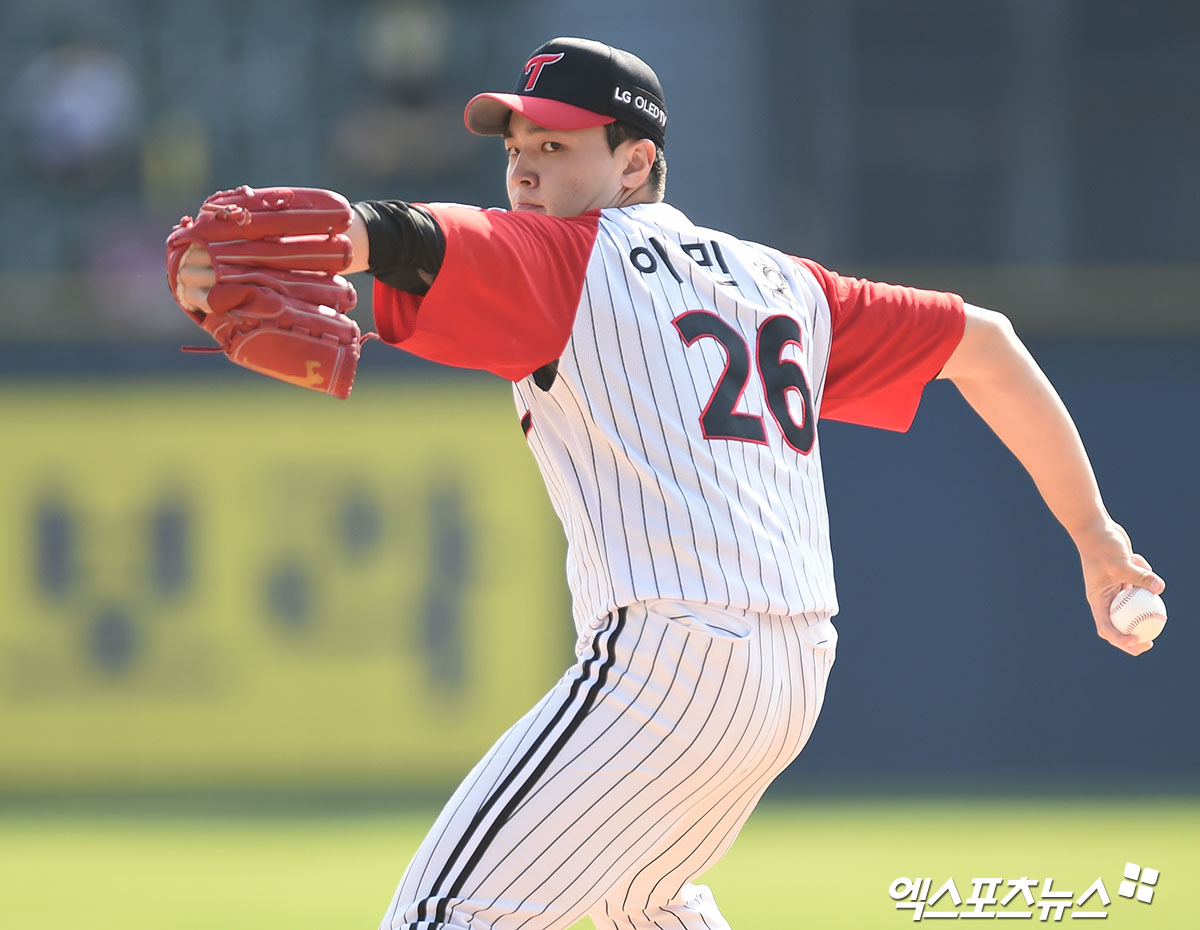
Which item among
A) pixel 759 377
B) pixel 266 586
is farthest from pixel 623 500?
pixel 266 586

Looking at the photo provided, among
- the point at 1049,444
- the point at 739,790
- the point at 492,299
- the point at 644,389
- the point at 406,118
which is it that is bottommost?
the point at 739,790

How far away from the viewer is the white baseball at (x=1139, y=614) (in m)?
3.01

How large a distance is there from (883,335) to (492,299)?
2.94ft

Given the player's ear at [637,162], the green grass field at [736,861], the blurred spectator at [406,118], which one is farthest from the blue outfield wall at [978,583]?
the player's ear at [637,162]

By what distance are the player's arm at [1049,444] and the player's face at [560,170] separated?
735 mm

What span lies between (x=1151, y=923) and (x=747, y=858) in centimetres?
173

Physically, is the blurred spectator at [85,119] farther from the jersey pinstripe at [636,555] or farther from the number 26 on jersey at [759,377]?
the number 26 on jersey at [759,377]

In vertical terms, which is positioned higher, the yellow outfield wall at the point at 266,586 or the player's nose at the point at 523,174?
the player's nose at the point at 523,174

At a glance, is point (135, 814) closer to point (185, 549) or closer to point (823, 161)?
point (185, 549)

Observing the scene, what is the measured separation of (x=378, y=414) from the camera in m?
7.68

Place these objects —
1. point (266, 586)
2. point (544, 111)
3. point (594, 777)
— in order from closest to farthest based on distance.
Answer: point (594, 777)
point (544, 111)
point (266, 586)

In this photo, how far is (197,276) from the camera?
2453 mm

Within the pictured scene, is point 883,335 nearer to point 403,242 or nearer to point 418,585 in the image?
point 403,242

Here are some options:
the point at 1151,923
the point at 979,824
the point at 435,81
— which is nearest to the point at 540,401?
the point at 1151,923
